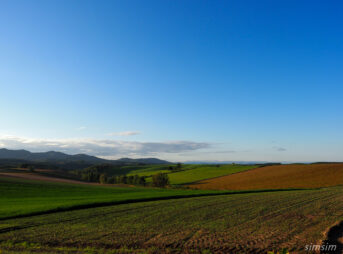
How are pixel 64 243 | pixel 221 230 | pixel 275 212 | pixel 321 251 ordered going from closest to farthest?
pixel 321 251 < pixel 64 243 < pixel 221 230 < pixel 275 212

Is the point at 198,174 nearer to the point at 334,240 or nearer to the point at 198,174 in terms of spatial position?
the point at 198,174

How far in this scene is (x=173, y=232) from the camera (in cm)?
1437

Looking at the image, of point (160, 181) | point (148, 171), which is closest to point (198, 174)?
point (160, 181)

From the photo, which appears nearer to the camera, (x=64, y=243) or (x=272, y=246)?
(x=272, y=246)

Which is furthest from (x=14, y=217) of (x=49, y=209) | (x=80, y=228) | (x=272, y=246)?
(x=272, y=246)

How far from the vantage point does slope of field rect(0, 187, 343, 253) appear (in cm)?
1149

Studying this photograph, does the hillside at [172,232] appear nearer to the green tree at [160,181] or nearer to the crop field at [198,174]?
the green tree at [160,181]

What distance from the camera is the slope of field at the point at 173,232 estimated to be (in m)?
11.5

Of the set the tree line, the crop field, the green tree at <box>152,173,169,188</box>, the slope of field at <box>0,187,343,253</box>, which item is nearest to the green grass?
the crop field

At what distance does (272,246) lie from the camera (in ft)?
36.3

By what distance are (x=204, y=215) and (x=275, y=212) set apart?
5946 mm

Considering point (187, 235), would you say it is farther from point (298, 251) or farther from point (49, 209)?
point (49, 209)

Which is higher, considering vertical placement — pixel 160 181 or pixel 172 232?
pixel 172 232

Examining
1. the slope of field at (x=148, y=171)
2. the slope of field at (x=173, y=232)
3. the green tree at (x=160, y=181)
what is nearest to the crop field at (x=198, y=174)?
the green tree at (x=160, y=181)
